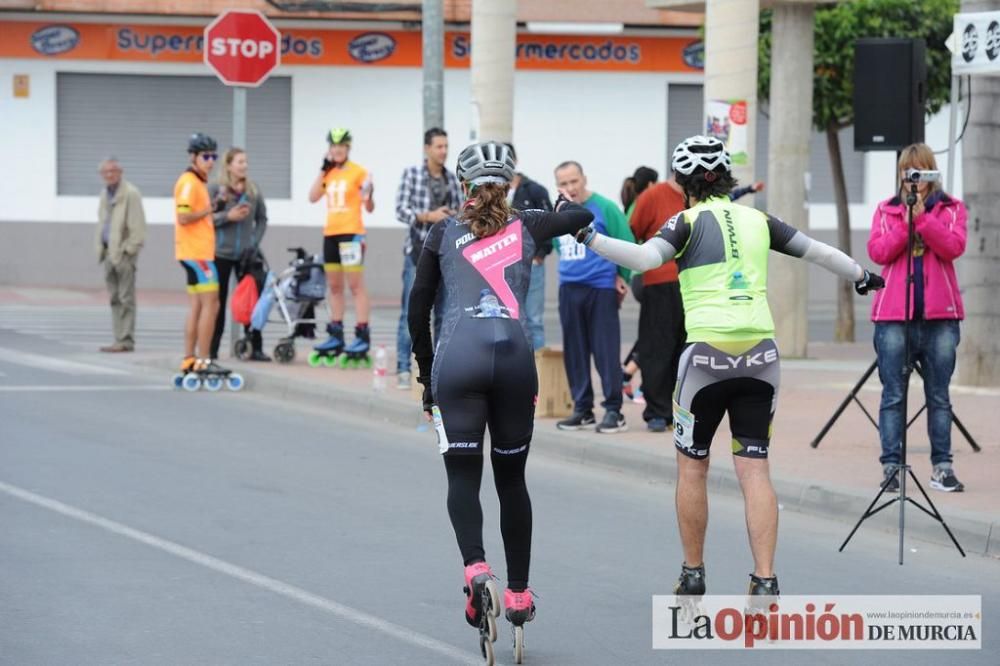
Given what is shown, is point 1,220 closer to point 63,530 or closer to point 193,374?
point 193,374

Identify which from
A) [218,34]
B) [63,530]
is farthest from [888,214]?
[218,34]

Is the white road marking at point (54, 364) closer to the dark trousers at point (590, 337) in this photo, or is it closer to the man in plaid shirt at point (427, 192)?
the man in plaid shirt at point (427, 192)

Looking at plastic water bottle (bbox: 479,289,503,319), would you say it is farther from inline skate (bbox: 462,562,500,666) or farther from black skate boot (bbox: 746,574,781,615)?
black skate boot (bbox: 746,574,781,615)

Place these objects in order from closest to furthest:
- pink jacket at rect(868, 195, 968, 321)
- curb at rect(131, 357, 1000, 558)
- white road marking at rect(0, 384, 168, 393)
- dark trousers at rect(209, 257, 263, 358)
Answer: curb at rect(131, 357, 1000, 558), pink jacket at rect(868, 195, 968, 321), white road marking at rect(0, 384, 168, 393), dark trousers at rect(209, 257, 263, 358)

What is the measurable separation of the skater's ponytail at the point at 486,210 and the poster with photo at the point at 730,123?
8.13 meters

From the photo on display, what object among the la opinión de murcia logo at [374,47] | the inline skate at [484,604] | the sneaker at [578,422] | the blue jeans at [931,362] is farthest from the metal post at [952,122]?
the la opinión de murcia logo at [374,47]

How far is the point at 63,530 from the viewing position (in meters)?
9.14

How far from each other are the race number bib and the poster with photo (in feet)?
11.3

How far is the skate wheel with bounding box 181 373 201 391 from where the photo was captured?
1556 centimetres

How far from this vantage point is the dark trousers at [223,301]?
16.6 metres

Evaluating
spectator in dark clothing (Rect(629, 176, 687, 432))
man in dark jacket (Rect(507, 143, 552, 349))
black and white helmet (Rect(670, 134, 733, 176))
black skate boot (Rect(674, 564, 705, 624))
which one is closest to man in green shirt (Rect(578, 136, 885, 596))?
black and white helmet (Rect(670, 134, 733, 176))

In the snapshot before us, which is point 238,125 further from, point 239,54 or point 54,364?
point 54,364

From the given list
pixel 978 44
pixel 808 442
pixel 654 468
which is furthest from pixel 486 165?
pixel 808 442

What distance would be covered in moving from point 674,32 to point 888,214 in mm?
20519
